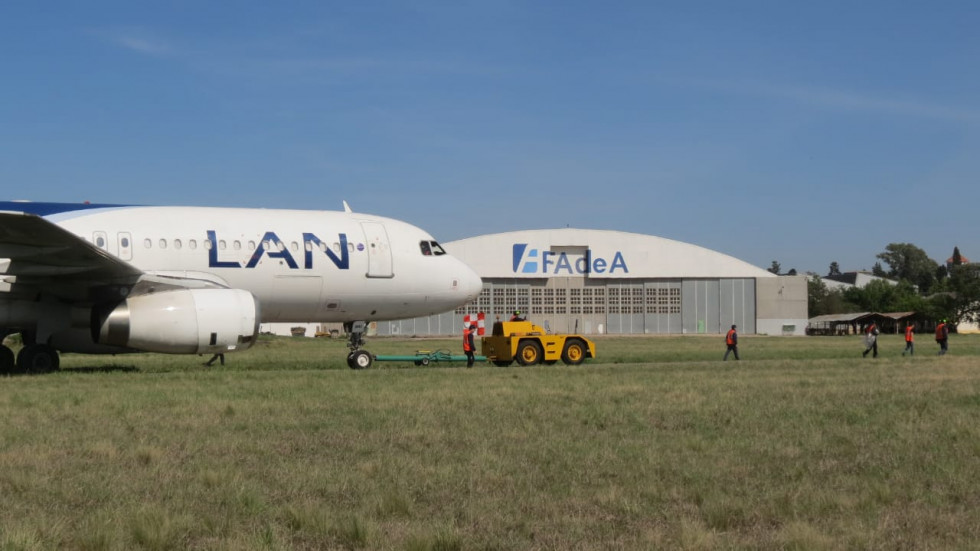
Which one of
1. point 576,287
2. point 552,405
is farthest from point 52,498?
point 576,287

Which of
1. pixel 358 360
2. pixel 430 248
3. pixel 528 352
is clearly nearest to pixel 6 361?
pixel 358 360

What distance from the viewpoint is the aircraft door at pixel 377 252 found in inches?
970

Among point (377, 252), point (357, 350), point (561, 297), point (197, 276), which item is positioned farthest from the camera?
point (561, 297)

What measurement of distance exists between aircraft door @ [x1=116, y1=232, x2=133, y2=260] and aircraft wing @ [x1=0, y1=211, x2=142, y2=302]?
145 cm

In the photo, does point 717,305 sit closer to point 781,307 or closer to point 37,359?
point 781,307

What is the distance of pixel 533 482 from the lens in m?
8.16

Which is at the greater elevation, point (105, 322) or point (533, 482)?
point (105, 322)

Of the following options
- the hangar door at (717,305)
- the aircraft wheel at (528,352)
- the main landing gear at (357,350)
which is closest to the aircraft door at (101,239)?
the main landing gear at (357,350)

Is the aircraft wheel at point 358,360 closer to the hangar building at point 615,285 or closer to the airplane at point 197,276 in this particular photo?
the airplane at point 197,276

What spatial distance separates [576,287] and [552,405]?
6381 centimetres

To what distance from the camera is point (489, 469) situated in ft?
28.5

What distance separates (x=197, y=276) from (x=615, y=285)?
58.1 metres

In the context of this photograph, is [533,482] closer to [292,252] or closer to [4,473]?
[4,473]

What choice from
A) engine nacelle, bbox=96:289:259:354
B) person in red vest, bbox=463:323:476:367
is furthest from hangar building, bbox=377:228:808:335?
engine nacelle, bbox=96:289:259:354
